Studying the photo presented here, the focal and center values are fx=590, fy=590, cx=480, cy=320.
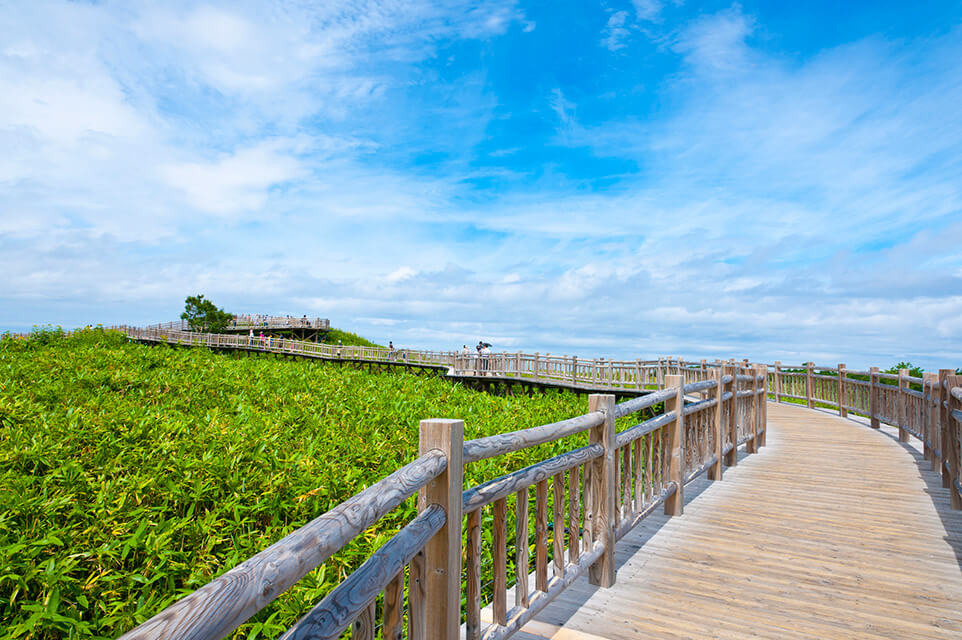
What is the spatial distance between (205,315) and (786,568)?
7127cm

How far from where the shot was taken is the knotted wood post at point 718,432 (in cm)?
779

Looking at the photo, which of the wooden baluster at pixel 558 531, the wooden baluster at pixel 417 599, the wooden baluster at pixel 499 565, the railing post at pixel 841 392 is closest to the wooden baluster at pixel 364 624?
the wooden baluster at pixel 417 599

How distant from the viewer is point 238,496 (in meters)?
5.67

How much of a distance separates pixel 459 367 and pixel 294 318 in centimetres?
4539

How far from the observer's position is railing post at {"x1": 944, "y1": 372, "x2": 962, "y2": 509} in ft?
21.5

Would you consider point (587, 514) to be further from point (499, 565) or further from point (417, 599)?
point (417, 599)

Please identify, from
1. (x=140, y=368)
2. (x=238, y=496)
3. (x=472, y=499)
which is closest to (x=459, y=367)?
(x=140, y=368)

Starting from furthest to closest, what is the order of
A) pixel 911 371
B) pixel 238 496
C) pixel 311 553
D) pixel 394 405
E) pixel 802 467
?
pixel 911 371 < pixel 394 405 < pixel 802 467 < pixel 238 496 < pixel 311 553

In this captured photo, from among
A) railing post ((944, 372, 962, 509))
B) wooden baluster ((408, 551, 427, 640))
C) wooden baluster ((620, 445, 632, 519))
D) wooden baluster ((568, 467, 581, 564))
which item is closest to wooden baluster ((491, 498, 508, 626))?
wooden baluster ((408, 551, 427, 640))

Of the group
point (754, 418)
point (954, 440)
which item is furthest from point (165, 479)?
point (754, 418)

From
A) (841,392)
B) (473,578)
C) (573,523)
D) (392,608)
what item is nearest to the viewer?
(392,608)

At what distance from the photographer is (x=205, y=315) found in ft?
221

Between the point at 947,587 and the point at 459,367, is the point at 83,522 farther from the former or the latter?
the point at 459,367

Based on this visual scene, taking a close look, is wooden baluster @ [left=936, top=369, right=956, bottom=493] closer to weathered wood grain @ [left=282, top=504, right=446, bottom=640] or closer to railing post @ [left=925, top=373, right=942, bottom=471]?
railing post @ [left=925, top=373, right=942, bottom=471]
